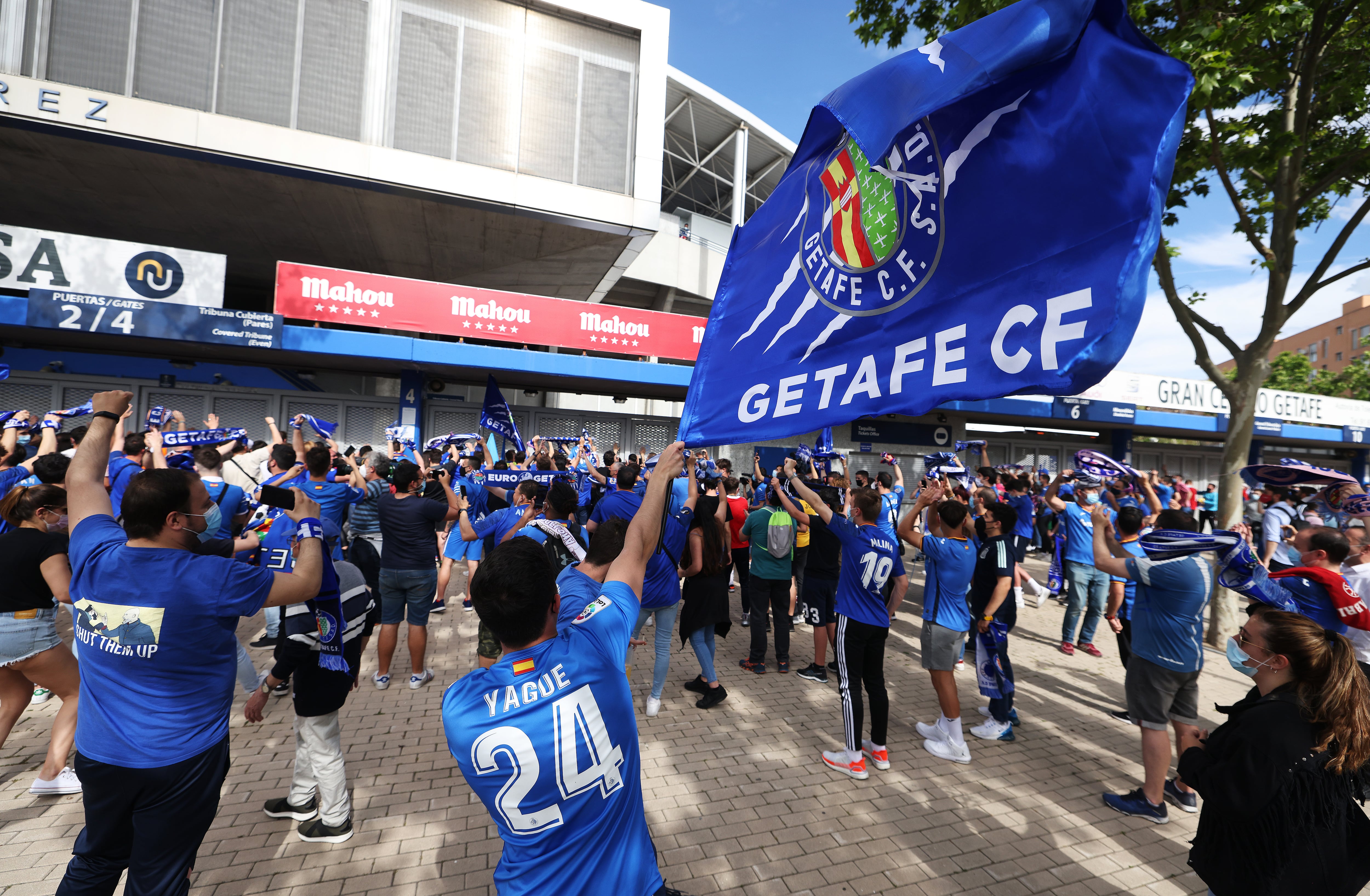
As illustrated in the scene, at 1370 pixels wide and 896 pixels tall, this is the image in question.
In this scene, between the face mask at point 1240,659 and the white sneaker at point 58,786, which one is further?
the white sneaker at point 58,786

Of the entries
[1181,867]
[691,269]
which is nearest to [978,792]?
[1181,867]

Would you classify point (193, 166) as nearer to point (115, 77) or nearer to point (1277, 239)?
point (115, 77)

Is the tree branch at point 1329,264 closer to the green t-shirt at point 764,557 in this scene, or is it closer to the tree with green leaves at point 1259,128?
the tree with green leaves at point 1259,128

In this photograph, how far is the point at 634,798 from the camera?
2.03 meters

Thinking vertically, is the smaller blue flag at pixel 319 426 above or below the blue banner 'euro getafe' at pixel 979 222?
below

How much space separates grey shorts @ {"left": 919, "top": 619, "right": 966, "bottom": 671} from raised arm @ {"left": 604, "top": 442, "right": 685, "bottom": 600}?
11.3 feet

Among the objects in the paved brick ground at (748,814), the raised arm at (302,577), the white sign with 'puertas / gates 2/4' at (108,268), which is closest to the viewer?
the raised arm at (302,577)

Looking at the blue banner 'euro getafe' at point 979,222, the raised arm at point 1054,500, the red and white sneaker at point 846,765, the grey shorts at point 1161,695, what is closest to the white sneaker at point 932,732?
the red and white sneaker at point 846,765

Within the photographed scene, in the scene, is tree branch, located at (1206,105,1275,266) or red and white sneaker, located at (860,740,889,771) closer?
red and white sneaker, located at (860,740,889,771)

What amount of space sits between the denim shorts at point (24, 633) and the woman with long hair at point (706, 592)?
15.6 ft

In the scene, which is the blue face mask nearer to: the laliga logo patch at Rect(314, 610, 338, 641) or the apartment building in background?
the laliga logo patch at Rect(314, 610, 338, 641)

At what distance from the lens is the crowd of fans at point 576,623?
6.31ft

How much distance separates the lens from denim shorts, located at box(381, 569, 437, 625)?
5.72m

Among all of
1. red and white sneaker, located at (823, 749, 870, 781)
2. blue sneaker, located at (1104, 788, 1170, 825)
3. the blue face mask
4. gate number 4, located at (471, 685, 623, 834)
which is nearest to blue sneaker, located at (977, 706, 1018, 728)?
blue sneaker, located at (1104, 788, 1170, 825)
